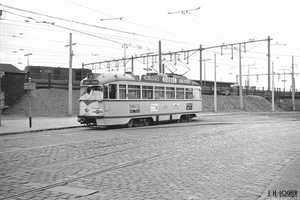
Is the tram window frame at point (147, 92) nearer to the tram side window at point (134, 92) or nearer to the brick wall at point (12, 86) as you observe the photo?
the tram side window at point (134, 92)

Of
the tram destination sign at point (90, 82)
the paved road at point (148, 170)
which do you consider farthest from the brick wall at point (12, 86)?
the paved road at point (148, 170)

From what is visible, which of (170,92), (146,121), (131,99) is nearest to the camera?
(131,99)

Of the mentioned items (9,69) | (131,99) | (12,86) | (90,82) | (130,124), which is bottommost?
(130,124)

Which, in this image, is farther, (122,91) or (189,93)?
(189,93)

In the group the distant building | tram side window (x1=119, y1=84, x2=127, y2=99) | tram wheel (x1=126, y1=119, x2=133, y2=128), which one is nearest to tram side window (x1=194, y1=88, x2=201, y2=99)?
tram wheel (x1=126, y1=119, x2=133, y2=128)

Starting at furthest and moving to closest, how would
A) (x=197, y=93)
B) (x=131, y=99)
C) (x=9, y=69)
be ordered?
(x=9, y=69), (x=197, y=93), (x=131, y=99)

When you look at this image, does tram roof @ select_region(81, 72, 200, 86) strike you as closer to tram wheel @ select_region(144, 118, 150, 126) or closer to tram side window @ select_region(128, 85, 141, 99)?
tram side window @ select_region(128, 85, 141, 99)

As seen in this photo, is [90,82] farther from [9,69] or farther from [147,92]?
[9,69]

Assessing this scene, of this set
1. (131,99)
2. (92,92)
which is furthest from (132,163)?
(131,99)

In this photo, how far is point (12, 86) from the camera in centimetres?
2986

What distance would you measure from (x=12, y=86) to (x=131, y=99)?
45.8 feet

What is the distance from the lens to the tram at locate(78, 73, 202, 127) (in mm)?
19391

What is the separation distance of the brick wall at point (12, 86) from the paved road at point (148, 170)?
1803cm

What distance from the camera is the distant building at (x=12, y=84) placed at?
96.4ft
